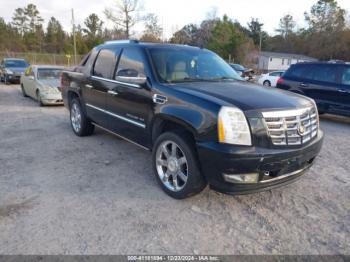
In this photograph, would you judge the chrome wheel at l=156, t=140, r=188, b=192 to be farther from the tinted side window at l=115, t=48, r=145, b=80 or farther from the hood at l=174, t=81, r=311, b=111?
the tinted side window at l=115, t=48, r=145, b=80

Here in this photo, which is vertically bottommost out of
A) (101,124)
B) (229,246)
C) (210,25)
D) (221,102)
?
(229,246)

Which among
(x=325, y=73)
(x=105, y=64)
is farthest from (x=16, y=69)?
(x=325, y=73)

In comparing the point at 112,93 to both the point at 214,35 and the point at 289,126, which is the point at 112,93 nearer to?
the point at 289,126

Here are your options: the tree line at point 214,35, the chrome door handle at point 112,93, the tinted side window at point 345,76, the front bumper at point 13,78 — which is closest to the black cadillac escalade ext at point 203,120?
the chrome door handle at point 112,93

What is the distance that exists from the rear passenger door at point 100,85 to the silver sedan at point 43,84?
481 centimetres

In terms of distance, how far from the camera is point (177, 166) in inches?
134

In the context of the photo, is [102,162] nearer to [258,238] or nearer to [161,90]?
[161,90]

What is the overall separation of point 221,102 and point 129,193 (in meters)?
A: 1.66

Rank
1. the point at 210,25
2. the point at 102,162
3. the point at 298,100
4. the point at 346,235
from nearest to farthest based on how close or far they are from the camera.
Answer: the point at 346,235
the point at 298,100
the point at 102,162
the point at 210,25

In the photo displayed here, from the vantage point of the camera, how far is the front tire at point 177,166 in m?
3.15

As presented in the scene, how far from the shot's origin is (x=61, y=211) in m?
3.14

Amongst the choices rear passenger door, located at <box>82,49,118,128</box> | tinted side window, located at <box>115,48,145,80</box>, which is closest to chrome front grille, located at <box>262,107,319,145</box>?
tinted side window, located at <box>115,48,145,80</box>

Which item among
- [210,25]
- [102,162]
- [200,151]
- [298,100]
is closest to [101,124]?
[102,162]

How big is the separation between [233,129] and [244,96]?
605 millimetres
